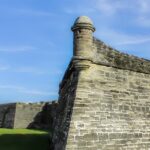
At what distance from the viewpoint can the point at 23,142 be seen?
1792 cm

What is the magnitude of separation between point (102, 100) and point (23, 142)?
23.9 ft

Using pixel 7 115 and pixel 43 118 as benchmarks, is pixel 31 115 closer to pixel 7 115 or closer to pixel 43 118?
pixel 43 118

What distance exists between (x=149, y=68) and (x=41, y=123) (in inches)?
695

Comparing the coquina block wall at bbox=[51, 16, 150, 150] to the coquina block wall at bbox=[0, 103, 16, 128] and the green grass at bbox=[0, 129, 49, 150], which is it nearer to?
the green grass at bbox=[0, 129, 49, 150]

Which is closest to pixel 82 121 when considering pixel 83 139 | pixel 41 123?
pixel 83 139

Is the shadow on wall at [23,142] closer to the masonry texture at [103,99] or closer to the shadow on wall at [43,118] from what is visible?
the masonry texture at [103,99]

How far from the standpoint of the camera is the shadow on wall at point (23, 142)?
1691 cm

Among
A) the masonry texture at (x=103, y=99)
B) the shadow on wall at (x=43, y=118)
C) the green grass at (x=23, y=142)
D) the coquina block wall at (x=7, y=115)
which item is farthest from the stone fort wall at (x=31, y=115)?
the masonry texture at (x=103, y=99)

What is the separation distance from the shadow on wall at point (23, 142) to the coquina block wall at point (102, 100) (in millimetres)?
5123

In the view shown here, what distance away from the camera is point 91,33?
1222 centimetres

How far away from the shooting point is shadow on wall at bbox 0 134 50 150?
1691cm

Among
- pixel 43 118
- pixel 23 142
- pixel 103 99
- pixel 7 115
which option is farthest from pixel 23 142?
pixel 7 115

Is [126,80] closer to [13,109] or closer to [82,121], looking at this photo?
[82,121]

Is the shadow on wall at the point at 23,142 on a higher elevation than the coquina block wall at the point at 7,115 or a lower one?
lower
